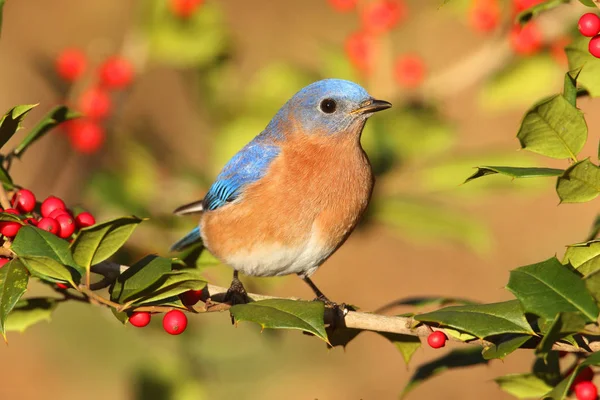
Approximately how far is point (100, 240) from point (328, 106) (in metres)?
2.20

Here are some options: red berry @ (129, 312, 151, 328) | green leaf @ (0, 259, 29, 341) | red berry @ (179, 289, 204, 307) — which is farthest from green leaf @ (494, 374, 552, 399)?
green leaf @ (0, 259, 29, 341)

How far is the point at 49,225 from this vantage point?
8.84 ft

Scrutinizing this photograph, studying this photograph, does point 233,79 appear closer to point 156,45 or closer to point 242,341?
point 156,45

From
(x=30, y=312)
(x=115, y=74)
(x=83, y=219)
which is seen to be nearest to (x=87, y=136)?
(x=115, y=74)

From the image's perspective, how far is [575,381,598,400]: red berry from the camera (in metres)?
2.59

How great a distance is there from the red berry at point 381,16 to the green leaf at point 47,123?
7.54 feet

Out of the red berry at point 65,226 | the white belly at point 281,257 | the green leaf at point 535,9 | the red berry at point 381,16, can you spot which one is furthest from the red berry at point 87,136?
the green leaf at point 535,9

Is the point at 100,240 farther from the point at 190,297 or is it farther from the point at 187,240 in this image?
the point at 187,240

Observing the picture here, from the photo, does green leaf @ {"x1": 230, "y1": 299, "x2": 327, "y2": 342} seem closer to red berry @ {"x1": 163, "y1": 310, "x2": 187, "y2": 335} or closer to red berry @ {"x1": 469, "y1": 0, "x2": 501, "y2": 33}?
red berry @ {"x1": 163, "y1": 310, "x2": 187, "y2": 335}

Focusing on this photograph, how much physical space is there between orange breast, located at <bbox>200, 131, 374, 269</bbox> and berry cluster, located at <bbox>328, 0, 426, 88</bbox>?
3.16ft

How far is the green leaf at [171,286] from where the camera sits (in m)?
2.42

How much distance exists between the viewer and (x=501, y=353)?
90.7 inches

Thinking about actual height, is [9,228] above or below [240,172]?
above

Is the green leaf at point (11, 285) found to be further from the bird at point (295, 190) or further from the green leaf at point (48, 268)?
the bird at point (295, 190)
